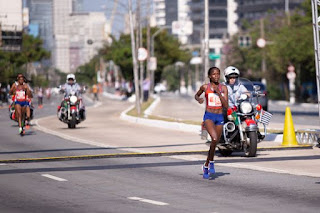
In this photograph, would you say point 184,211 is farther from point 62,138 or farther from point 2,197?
point 62,138

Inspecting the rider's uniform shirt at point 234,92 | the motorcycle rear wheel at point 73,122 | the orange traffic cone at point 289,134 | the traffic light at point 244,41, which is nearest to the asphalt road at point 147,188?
the rider's uniform shirt at point 234,92

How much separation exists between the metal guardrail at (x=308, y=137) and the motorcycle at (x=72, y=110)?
11875mm

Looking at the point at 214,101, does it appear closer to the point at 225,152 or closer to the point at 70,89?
the point at 225,152

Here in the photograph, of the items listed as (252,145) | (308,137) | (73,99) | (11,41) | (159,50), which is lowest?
(308,137)

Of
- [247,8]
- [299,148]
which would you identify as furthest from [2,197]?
[247,8]

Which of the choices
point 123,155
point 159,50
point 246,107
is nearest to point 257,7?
point 159,50

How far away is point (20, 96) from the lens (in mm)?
30188

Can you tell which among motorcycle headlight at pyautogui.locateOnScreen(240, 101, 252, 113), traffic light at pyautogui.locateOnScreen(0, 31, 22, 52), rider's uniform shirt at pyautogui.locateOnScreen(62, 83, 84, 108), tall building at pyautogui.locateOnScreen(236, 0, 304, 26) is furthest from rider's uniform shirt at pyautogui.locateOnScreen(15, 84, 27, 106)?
tall building at pyautogui.locateOnScreen(236, 0, 304, 26)

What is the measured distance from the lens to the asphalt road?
12.2 m

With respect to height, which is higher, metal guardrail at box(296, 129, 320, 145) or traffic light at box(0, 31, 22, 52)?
traffic light at box(0, 31, 22, 52)

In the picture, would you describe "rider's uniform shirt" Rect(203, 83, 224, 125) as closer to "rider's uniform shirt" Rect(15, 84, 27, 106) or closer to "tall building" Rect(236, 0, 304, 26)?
"rider's uniform shirt" Rect(15, 84, 27, 106)

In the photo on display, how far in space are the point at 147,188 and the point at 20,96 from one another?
53.5 ft

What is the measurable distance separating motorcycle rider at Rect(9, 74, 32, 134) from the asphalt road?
33.4 feet

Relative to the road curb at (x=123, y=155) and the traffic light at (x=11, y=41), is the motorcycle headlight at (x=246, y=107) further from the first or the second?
the traffic light at (x=11, y=41)
